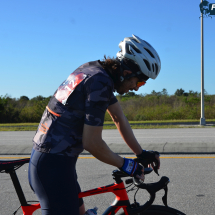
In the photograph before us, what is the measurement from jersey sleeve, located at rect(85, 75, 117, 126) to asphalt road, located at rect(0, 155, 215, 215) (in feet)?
8.05

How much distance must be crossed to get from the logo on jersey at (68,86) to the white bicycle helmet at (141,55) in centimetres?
42

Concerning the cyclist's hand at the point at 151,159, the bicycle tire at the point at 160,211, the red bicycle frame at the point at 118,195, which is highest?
the cyclist's hand at the point at 151,159

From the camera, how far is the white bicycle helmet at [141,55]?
2.33 m

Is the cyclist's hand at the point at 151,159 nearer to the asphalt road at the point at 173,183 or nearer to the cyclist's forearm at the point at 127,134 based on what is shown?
the cyclist's forearm at the point at 127,134

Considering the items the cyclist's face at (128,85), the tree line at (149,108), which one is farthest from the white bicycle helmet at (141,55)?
the tree line at (149,108)

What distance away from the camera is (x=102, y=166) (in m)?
6.98

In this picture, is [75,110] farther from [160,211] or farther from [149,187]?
[160,211]

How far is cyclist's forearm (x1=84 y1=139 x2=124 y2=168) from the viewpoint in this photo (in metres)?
2.06

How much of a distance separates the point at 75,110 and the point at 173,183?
3.95m

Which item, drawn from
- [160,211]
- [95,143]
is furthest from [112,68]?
[160,211]

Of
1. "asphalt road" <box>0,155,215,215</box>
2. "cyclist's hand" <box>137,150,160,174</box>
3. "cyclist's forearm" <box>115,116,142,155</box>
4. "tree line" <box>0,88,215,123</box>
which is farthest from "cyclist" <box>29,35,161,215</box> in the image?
"tree line" <box>0,88,215,123</box>

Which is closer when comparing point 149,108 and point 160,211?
point 160,211

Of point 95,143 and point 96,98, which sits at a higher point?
point 96,98

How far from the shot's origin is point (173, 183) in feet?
18.1
